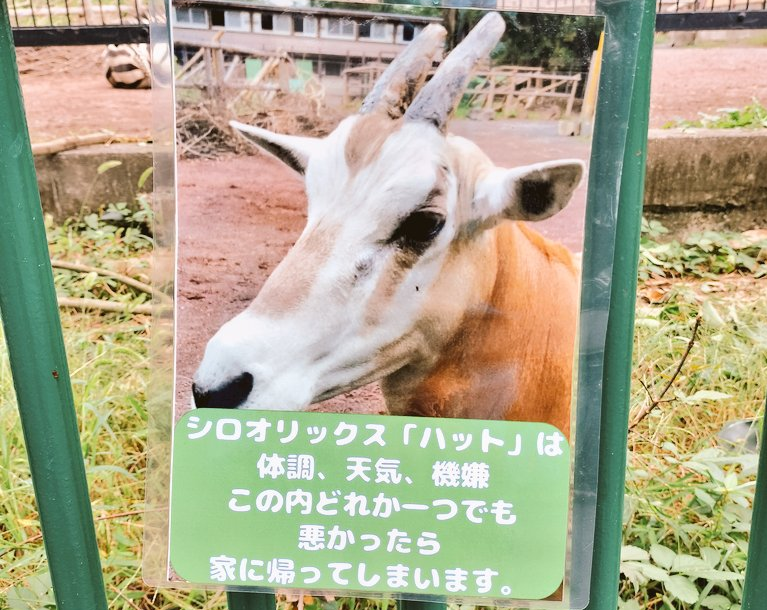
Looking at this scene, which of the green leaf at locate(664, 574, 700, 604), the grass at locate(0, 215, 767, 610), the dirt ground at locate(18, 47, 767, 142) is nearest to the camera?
the green leaf at locate(664, 574, 700, 604)

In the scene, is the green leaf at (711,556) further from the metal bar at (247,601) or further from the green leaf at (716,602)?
the metal bar at (247,601)

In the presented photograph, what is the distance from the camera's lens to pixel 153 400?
0.68 meters

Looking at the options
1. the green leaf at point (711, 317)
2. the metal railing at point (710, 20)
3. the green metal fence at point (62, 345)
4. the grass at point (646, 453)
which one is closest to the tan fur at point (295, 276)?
the green metal fence at point (62, 345)

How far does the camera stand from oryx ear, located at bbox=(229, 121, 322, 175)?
631 millimetres

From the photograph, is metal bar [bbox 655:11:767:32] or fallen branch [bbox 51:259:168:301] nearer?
fallen branch [bbox 51:259:168:301]

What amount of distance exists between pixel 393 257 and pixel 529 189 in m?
0.12

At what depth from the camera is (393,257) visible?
0.65 metres

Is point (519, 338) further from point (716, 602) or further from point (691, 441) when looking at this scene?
point (691, 441)

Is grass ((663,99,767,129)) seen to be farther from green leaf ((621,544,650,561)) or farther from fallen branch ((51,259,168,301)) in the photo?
green leaf ((621,544,650,561))

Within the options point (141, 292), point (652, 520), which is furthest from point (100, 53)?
point (652, 520)

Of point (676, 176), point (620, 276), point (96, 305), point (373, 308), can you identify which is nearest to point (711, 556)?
point (620, 276)

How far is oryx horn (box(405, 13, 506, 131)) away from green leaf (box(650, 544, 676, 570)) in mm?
848

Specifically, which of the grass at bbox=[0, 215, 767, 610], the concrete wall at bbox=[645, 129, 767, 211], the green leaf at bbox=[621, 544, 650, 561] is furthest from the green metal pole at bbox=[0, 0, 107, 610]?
the concrete wall at bbox=[645, 129, 767, 211]

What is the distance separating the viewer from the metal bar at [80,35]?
7.70ft
